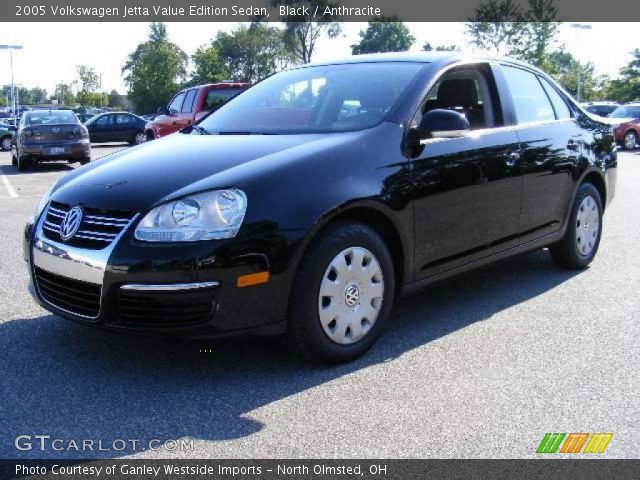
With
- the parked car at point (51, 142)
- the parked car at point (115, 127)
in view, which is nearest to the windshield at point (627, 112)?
the parked car at point (115, 127)

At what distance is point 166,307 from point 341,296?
2.87 ft

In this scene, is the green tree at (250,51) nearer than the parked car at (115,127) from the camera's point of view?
No

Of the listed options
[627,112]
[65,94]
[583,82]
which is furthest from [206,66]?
[627,112]

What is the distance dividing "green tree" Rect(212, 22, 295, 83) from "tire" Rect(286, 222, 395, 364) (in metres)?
92.2

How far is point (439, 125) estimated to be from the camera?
3.95 m

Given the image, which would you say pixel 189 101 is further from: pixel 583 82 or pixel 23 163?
pixel 583 82

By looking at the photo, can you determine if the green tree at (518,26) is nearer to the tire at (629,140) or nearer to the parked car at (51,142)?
the tire at (629,140)

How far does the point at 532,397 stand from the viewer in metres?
3.30

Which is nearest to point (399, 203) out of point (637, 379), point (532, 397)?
point (532, 397)

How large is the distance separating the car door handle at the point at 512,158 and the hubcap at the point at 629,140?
70.5 feet

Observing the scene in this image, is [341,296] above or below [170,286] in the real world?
below

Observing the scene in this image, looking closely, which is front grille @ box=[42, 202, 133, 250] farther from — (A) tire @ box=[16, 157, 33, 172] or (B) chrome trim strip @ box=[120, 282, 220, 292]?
(A) tire @ box=[16, 157, 33, 172]

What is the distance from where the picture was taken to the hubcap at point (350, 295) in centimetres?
355

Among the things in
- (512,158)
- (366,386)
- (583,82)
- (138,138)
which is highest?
(583,82)
